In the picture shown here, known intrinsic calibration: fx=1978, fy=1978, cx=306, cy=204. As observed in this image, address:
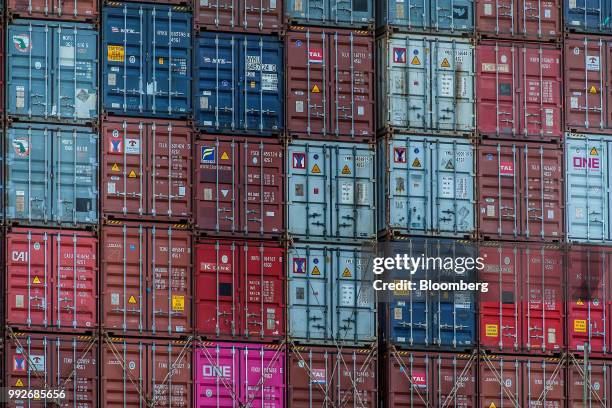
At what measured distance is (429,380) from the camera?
164 ft

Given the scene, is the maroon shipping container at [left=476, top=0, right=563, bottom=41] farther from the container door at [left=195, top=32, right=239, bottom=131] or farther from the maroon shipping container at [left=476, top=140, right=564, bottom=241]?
the container door at [left=195, top=32, right=239, bottom=131]

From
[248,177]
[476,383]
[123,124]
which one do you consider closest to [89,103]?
[123,124]

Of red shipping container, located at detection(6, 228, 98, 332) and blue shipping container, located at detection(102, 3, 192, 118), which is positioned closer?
red shipping container, located at detection(6, 228, 98, 332)

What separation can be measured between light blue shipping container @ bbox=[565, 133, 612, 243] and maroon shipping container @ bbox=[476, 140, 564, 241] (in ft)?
0.99

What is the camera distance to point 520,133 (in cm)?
5172

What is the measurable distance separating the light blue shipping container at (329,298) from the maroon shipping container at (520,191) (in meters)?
3.55

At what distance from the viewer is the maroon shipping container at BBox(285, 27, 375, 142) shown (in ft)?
167

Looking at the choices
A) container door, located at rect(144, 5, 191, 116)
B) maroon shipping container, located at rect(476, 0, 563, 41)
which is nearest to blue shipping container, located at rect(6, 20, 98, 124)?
container door, located at rect(144, 5, 191, 116)

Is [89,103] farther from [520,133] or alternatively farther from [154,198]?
[520,133]

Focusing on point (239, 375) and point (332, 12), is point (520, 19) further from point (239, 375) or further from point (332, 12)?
point (239, 375)

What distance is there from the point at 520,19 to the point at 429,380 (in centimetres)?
998

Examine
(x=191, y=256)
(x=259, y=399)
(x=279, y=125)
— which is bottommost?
(x=259, y=399)

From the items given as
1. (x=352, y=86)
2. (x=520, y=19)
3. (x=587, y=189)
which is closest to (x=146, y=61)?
(x=352, y=86)

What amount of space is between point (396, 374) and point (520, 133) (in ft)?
23.7
